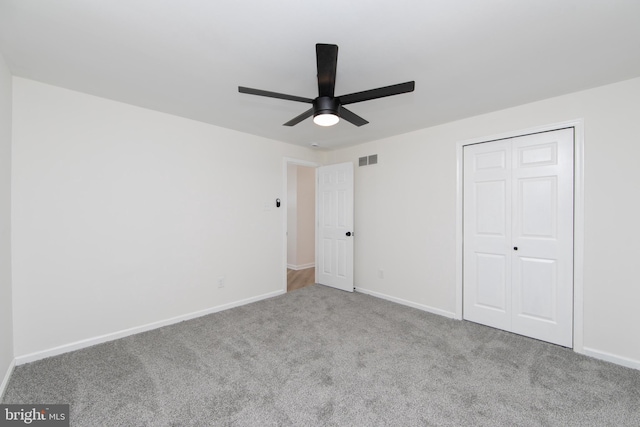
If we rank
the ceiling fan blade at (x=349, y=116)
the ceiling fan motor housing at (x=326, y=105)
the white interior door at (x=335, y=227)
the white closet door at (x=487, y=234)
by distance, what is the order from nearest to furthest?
the ceiling fan motor housing at (x=326, y=105), the ceiling fan blade at (x=349, y=116), the white closet door at (x=487, y=234), the white interior door at (x=335, y=227)

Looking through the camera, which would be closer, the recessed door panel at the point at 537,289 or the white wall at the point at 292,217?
the recessed door panel at the point at 537,289

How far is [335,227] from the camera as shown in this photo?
14.7ft

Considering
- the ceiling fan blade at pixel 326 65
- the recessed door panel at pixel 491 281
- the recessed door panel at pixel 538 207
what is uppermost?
the ceiling fan blade at pixel 326 65

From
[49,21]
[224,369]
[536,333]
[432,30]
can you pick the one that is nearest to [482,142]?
[432,30]

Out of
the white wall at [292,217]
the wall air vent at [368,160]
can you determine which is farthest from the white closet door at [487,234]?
the white wall at [292,217]

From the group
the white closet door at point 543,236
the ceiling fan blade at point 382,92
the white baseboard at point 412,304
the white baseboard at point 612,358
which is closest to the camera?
the ceiling fan blade at point 382,92

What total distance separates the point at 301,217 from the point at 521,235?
4075 mm

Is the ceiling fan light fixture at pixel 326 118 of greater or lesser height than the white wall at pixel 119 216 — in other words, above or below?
above

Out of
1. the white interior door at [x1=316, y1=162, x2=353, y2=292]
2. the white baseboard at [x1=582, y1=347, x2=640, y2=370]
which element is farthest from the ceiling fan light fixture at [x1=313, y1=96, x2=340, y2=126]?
the white baseboard at [x1=582, y1=347, x2=640, y2=370]

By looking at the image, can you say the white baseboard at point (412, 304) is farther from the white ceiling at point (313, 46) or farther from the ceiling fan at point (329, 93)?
the ceiling fan at point (329, 93)

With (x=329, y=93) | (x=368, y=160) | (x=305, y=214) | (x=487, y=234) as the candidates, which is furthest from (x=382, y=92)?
(x=305, y=214)

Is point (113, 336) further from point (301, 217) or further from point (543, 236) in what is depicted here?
point (543, 236)

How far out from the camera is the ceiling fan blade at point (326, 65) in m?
1.41

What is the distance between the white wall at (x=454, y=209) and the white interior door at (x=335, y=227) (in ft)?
0.56
